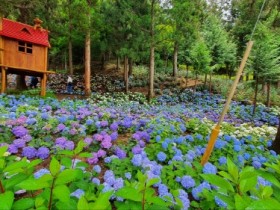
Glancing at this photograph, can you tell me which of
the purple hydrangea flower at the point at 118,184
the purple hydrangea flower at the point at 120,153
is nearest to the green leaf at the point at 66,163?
the purple hydrangea flower at the point at 118,184

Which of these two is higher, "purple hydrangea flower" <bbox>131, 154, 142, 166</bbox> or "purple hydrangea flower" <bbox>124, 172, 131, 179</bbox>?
"purple hydrangea flower" <bbox>131, 154, 142, 166</bbox>

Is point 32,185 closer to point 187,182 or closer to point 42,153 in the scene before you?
point 187,182

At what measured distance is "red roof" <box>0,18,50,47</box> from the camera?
13531 millimetres

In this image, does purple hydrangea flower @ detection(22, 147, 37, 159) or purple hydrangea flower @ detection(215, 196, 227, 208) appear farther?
purple hydrangea flower @ detection(22, 147, 37, 159)

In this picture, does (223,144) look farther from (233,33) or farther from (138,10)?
(233,33)

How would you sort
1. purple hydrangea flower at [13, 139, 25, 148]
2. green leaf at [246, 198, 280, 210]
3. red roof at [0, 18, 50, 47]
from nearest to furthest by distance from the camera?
green leaf at [246, 198, 280, 210], purple hydrangea flower at [13, 139, 25, 148], red roof at [0, 18, 50, 47]

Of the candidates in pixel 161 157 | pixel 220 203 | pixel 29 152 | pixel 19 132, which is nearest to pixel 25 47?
pixel 19 132

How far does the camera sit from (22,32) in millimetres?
14289

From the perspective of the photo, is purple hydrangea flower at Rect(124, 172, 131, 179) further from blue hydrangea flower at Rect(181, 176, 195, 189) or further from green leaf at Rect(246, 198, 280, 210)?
green leaf at Rect(246, 198, 280, 210)

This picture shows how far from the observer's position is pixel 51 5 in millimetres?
15867

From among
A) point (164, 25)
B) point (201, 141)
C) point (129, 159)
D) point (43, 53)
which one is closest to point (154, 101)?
point (164, 25)

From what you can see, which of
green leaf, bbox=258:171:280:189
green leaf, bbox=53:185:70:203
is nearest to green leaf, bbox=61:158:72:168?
green leaf, bbox=53:185:70:203

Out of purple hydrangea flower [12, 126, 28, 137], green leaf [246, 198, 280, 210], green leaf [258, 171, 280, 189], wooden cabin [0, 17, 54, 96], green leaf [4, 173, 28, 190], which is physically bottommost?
purple hydrangea flower [12, 126, 28, 137]

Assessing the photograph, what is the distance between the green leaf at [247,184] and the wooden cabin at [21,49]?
13742 millimetres
